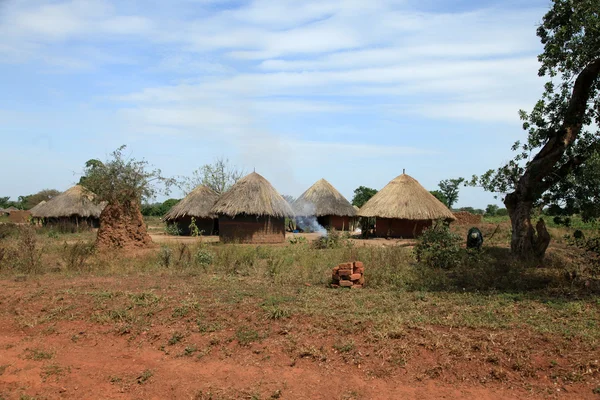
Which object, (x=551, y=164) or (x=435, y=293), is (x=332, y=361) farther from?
(x=551, y=164)

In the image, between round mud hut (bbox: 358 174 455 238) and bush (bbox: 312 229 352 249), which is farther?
round mud hut (bbox: 358 174 455 238)

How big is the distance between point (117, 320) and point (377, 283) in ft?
12.6

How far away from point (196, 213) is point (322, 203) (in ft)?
23.6

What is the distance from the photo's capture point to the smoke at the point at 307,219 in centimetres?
2823

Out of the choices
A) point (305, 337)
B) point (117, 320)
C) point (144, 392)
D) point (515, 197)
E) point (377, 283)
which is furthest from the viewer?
point (515, 197)

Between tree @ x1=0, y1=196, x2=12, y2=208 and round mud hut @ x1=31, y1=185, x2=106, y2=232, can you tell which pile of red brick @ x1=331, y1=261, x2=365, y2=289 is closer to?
round mud hut @ x1=31, y1=185, x2=106, y2=232

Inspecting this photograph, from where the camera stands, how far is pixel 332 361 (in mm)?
4945

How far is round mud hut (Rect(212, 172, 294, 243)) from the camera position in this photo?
1969 cm

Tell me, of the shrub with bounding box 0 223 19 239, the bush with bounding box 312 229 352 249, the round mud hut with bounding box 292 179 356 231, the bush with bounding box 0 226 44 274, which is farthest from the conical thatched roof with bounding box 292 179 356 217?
the bush with bounding box 0 226 44 274

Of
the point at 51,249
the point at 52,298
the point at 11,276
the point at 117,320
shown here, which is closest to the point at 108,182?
the point at 51,249

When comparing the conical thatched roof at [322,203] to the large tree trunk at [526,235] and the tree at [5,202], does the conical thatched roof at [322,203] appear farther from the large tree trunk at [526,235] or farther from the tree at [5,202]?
the tree at [5,202]

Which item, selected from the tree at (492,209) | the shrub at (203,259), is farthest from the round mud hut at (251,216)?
the tree at (492,209)

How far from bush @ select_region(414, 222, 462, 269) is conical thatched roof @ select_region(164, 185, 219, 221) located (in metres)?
16.9

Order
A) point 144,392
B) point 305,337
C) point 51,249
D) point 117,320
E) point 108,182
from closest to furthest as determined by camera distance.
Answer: point 144,392
point 305,337
point 117,320
point 51,249
point 108,182
